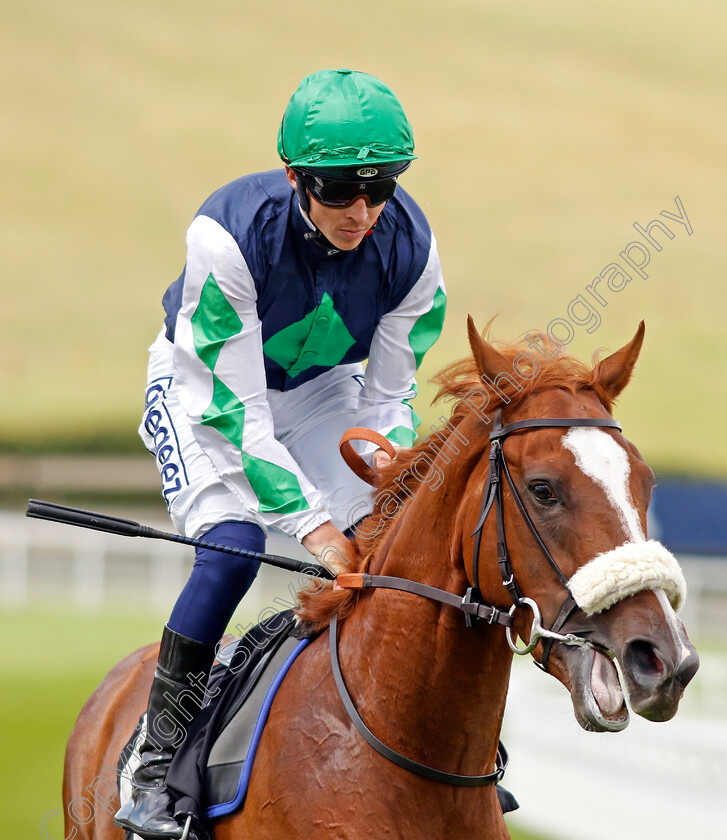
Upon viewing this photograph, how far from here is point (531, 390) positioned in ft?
6.71

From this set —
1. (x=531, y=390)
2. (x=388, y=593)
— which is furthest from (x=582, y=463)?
(x=388, y=593)

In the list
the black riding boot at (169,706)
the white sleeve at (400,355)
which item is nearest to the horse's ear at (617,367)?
the white sleeve at (400,355)

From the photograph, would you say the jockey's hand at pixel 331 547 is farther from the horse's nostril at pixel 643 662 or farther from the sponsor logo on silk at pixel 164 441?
the horse's nostril at pixel 643 662

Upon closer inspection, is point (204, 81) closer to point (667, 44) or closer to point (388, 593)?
point (667, 44)

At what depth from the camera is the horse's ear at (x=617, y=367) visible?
2098 mm

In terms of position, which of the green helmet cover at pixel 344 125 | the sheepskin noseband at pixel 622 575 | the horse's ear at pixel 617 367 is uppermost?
the green helmet cover at pixel 344 125

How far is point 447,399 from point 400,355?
78 centimetres

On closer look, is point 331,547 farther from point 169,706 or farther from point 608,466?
point 608,466

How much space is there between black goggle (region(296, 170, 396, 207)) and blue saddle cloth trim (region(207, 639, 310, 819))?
119cm

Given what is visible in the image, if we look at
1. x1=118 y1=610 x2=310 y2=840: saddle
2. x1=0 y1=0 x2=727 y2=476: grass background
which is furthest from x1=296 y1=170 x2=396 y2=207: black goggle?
x1=0 y1=0 x2=727 y2=476: grass background

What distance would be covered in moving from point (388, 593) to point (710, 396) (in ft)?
51.5

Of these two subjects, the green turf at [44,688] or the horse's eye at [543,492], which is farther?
the green turf at [44,688]

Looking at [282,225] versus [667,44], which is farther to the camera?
[667,44]

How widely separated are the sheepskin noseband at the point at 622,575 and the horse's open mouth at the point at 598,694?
0.09m
